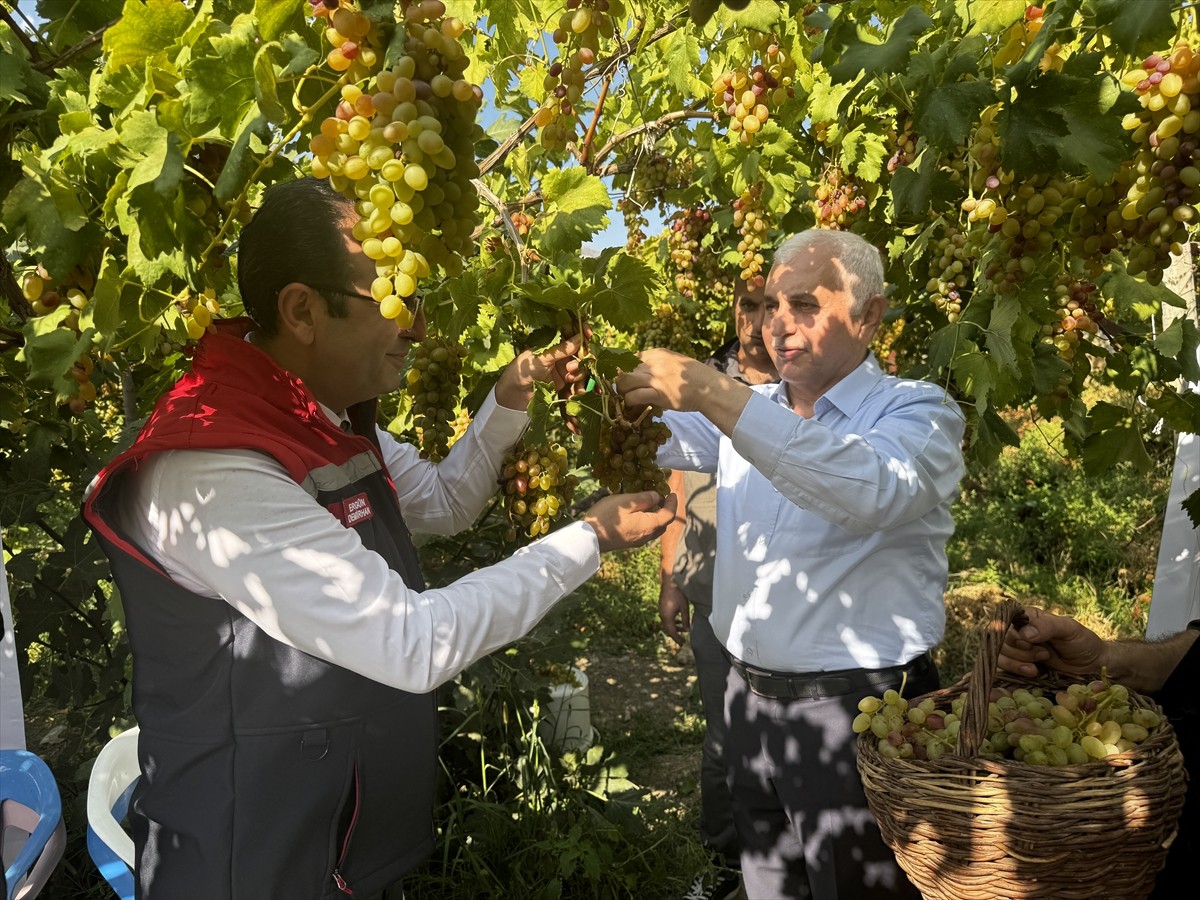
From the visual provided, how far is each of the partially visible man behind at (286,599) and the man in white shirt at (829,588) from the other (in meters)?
0.72

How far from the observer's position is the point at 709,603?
11.8 feet

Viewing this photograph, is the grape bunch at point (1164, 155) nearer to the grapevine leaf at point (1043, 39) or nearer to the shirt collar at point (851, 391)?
the grapevine leaf at point (1043, 39)

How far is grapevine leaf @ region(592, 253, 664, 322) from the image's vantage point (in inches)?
65.7

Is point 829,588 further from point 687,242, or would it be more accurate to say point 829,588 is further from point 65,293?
point 687,242

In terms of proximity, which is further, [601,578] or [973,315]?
[601,578]

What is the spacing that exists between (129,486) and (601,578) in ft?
20.2

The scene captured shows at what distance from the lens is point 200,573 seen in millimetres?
1501

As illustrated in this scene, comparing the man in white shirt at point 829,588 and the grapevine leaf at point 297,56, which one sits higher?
the grapevine leaf at point 297,56

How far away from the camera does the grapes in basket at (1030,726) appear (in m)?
1.53

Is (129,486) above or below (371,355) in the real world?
below

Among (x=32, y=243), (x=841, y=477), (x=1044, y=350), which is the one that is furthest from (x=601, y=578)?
(x=32, y=243)

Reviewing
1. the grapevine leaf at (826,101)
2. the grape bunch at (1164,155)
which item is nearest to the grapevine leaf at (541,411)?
the grape bunch at (1164,155)

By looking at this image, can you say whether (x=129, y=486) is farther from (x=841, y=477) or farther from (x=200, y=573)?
(x=841, y=477)

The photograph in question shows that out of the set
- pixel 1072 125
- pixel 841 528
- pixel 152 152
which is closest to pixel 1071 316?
pixel 841 528
